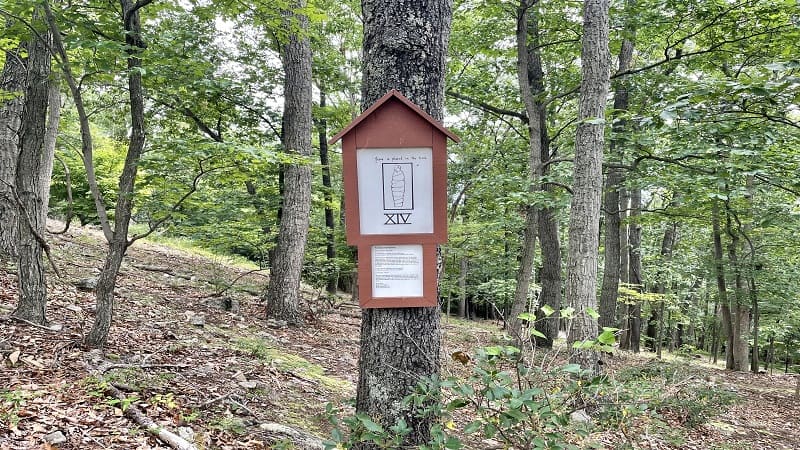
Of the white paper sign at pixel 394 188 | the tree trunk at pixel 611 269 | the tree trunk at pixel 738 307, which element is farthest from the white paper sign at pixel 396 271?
the tree trunk at pixel 738 307

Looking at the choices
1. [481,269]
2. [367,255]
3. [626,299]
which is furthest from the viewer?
[481,269]

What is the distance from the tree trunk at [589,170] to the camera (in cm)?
586

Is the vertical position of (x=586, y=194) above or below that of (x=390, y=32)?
below

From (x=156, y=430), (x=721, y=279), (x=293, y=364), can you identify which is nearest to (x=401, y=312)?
(x=156, y=430)

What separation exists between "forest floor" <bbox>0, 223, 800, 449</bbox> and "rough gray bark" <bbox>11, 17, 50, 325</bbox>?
0.27 m

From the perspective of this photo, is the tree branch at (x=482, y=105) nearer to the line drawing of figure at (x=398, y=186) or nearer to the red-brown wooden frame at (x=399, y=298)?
the line drawing of figure at (x=398, y=186)

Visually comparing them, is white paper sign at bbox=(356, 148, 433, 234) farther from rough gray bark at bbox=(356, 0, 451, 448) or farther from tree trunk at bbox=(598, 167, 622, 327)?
tree trunk at bbox=(598, 167, 622, 327)

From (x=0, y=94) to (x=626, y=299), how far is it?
14.5 metres

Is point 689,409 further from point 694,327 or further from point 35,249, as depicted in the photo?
point 694,327

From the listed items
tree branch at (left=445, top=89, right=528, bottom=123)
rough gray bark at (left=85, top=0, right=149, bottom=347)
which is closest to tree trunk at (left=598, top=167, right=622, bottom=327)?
tree branch at (left=445, top=89, right=528, bottom=123)

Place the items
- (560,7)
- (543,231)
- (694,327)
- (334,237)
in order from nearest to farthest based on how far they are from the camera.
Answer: (560,7) < (543,231) < (334,237) < (694,327)

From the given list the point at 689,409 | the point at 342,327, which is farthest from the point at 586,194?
the point at 342,327

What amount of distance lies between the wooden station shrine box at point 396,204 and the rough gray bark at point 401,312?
0.51 ft

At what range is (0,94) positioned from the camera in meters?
4.57
